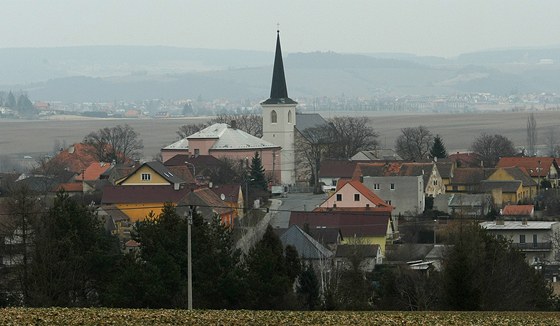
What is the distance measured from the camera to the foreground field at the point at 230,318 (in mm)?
15984

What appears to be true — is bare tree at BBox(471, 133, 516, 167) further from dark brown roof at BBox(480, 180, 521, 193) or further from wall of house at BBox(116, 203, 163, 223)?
wall of house at BBox(116, 203, 163, 223)

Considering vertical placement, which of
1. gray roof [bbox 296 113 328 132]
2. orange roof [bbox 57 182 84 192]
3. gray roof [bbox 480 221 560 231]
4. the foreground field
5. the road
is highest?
gray roof [bbox 296 113 328 132]

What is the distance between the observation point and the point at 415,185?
164 feet

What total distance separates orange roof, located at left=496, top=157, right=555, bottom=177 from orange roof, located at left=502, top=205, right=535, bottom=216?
11.9 m

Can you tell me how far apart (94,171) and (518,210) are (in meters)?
21.0

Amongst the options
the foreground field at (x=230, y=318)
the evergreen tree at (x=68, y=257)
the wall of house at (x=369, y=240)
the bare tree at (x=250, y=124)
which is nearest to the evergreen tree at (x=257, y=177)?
the wall of house at (x=369, y=240)

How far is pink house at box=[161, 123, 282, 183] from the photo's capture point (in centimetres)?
6668

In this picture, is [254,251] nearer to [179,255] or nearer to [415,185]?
[179,255]

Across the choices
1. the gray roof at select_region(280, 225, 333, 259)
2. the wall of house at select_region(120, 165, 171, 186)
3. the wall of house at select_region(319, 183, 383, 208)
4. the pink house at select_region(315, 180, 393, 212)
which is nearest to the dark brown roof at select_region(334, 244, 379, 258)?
the gray roof at select_region(280, 225, 333, 259)

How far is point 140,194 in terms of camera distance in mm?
46312

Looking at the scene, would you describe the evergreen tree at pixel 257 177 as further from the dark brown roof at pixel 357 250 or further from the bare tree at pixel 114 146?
the dark brown roof at pixel 357 250

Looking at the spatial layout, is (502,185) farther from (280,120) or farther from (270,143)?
(280,120)

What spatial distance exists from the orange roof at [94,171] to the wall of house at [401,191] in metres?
13.5

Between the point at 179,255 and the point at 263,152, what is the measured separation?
4328cm
